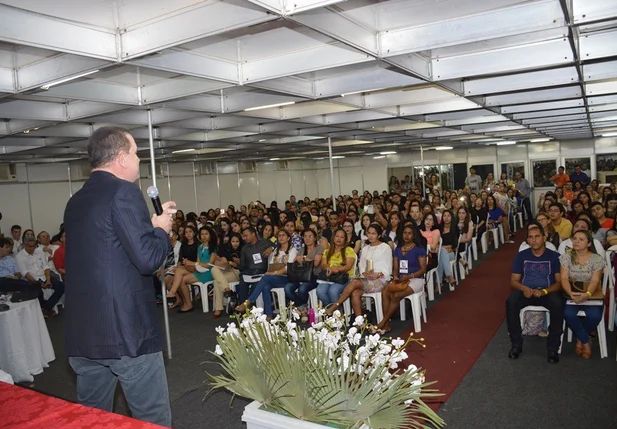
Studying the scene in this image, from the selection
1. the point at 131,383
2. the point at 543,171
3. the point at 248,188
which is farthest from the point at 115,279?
the point at 543,171

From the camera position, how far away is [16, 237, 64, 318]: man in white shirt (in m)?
7.06

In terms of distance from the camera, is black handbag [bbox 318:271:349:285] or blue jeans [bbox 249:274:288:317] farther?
blue jeans [bbox 249:274:288:317]

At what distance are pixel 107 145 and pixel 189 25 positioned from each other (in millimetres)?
1214

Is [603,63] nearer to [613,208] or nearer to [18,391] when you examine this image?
[613,208]

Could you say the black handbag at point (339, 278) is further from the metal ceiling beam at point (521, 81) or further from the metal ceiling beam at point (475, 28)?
the metal ceiling beam at point (475, 28)

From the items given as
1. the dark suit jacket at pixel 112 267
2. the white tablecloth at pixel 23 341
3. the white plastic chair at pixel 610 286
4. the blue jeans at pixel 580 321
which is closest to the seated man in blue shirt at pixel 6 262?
the white tablecloth at pixel 23 341

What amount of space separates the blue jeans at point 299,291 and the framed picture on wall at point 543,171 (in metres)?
12.2

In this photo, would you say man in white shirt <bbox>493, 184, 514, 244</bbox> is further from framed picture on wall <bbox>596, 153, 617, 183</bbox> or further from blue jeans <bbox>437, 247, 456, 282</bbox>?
framed picture on wall <bbox>596, 153, 617, 183</bbox>

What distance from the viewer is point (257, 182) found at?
1630cm

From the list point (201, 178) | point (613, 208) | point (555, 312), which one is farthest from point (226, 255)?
point (201, 178)

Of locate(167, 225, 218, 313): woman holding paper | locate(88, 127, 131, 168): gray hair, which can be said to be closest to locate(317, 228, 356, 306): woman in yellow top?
locate(167, 225, 218, 313): woman holding paper

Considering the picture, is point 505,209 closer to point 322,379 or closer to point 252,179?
point 252,179

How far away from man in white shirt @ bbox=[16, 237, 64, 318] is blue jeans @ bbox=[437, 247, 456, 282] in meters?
5.47

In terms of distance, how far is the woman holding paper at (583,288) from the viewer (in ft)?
13.6
